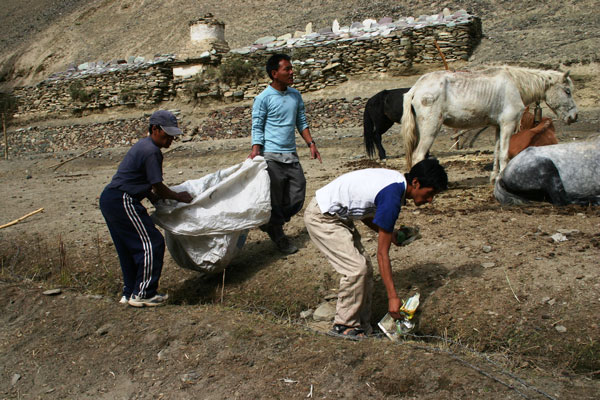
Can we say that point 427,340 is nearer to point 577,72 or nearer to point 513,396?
point 513,396

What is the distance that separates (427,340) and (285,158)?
1961mm

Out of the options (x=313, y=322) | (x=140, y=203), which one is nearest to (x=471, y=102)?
(x=313, y=322)

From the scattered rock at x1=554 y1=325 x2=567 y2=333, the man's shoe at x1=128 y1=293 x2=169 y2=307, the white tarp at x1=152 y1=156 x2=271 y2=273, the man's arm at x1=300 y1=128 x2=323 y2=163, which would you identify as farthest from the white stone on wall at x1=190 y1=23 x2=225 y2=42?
the scattered rock at x1=554 y1=325 x2=567 y2=333

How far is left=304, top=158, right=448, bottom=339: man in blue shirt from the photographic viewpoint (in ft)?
9.80

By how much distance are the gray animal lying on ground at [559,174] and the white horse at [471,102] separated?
102cm

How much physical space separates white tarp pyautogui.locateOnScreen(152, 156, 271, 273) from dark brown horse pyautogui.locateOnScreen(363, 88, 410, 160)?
5.09 meters

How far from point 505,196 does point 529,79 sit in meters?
1.97

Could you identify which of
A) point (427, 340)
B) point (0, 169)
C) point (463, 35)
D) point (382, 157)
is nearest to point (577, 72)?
point (463, 35)

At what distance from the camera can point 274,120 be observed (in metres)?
4.62

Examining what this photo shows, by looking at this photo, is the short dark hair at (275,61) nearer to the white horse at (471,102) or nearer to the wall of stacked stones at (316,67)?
the white horse at (471,102)

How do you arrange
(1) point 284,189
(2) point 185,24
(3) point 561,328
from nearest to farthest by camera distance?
(3) point 561,328, (1) point 284,189, (2) point 185,24

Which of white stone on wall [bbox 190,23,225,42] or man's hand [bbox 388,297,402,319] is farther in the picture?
white stone on wall [bbox 190,23,225,42]

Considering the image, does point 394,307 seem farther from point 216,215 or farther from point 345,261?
point 216,215

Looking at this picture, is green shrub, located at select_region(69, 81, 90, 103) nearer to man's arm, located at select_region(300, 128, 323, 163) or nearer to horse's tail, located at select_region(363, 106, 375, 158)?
horse's tail, located at select_region(363, 106, 375, 158)
